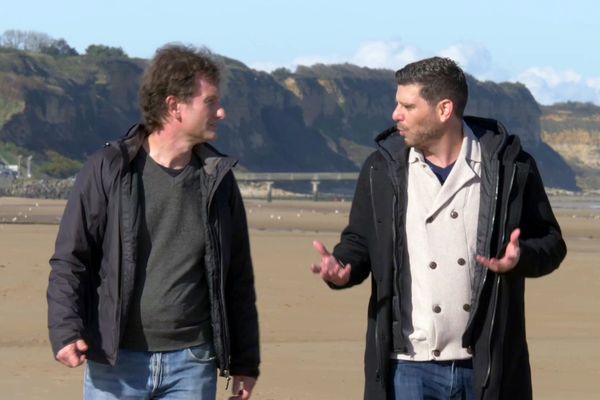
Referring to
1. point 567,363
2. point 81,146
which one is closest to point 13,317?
point 567,363

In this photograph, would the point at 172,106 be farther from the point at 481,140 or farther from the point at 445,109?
the point at 481,140

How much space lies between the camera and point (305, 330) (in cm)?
1330

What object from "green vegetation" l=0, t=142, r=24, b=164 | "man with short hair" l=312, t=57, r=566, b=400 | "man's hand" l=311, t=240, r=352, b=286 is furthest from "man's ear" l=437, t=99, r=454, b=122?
"green vegetation" l=0, t=142, r=24, b=164

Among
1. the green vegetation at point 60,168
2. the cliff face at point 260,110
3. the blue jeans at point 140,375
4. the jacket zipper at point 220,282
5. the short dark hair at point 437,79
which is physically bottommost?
the green vegetation at point 60,168

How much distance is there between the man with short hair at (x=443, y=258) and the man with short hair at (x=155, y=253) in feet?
1.26

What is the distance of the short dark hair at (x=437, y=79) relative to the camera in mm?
4797

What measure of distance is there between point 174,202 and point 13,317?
9141mm

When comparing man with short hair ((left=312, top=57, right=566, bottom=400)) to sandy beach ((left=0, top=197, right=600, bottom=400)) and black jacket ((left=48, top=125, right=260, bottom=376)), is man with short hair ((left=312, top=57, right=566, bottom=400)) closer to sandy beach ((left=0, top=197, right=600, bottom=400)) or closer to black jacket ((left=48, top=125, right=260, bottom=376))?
black jacket ((left=48, top=125, right=260, bottom=376))

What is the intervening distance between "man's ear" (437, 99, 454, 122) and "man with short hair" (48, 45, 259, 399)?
0.71 meters

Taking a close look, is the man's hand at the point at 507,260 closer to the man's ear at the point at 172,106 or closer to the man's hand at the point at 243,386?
the man's hand at the point at 243,386

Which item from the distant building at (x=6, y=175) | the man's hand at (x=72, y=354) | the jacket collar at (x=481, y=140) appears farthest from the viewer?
the distant building at (x=6, y=175)

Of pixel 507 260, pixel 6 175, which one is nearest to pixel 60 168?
pixel 6 175

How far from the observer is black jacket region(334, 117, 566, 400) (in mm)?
4730

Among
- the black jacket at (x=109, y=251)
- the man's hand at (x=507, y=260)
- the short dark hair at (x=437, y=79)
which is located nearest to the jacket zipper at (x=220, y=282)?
the black jacket at (x=109, y=251)
